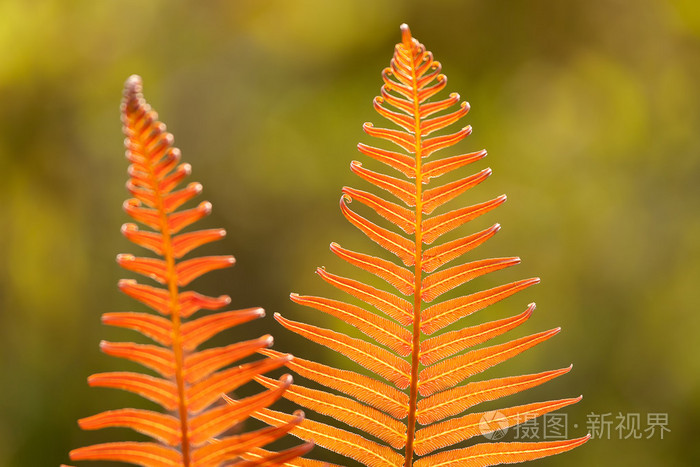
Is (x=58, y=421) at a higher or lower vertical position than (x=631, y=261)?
lower

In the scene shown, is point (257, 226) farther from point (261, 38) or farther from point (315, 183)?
point (261, 38)

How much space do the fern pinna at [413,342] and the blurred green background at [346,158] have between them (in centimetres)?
292

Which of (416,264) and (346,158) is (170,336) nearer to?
(416,264)

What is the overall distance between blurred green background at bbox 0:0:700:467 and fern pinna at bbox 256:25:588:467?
2923mm

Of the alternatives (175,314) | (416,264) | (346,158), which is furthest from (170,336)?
(346,158)

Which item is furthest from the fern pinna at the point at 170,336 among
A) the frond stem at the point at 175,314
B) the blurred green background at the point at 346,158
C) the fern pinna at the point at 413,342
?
the blurred green background at the point at 346,158

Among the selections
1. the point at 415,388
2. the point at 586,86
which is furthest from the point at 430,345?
the point at 586,86

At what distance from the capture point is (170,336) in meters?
0.42

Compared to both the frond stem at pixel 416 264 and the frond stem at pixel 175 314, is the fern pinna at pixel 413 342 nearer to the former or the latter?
the frond stem at pixel 416 264

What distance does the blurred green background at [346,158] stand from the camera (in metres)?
3.63

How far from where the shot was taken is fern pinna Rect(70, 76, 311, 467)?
39 centimetres

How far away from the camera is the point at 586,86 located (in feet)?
13.3

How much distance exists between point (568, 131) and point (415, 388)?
3792 millimetres

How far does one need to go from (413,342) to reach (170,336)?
20 centimetres
